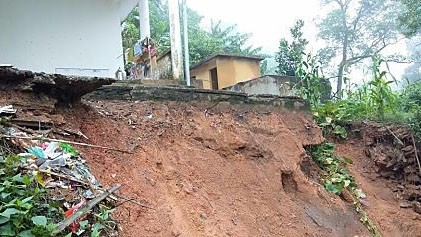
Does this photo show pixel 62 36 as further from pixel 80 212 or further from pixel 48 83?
pixel 80 212

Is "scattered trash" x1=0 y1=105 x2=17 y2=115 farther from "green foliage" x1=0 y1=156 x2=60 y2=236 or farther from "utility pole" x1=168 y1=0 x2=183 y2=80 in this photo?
"utility pole" x1=168 y1=0 x2=183 y2=80

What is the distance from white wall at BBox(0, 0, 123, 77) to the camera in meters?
7.21

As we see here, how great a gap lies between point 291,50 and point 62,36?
693cm

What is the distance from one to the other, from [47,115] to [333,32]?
775 inches

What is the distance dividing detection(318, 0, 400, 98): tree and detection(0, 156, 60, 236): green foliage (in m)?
19.3

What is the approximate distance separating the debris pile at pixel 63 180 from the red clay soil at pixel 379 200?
3838mm

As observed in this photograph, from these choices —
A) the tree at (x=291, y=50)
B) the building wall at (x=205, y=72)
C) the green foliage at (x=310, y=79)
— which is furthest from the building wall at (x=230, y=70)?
the green foliage at (x=310, y=79)

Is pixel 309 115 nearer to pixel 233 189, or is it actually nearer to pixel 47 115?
pixel 233 189

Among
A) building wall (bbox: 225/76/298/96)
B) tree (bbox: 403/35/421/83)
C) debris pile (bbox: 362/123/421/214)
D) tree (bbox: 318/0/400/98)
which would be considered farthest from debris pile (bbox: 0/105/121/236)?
tree (bbox: 403/35/421/83)

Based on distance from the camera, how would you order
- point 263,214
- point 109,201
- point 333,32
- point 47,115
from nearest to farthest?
point 109,201
point 47,115
point 263,214
point 333,32

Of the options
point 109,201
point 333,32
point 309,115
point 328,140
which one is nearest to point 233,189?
point 109,201

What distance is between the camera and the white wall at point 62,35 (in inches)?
284

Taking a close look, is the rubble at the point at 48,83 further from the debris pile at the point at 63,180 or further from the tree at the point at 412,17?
the tree at the point at 412,17

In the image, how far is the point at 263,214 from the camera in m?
4.29
